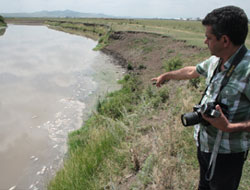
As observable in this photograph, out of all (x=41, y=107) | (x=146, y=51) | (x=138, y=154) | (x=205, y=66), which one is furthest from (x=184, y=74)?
(x=146, y=51)

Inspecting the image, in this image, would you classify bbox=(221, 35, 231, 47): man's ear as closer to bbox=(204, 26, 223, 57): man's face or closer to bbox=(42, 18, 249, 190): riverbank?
bbox=(204, 26, 223, 57): man's face

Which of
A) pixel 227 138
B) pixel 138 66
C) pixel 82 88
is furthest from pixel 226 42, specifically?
pixel 138 66

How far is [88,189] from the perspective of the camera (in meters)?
3.74

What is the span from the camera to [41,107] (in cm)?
939

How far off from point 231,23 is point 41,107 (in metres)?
9.01

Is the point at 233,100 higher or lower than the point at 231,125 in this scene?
higher

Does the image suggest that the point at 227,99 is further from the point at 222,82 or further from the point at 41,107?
the point at 41,107

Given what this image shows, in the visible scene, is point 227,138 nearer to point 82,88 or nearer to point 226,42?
point 226,42

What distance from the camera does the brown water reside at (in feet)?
19.2

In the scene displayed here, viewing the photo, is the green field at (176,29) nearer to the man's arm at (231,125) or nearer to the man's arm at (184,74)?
the man's arm at (184,74)

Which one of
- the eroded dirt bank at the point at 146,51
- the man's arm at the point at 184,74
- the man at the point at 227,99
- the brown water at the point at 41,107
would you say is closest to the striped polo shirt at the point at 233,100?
the man at the point at 227,99

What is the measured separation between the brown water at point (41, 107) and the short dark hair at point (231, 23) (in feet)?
15.8

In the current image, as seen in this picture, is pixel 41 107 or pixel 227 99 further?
pixel 41 107

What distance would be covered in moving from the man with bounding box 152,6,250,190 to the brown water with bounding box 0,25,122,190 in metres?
4.17
